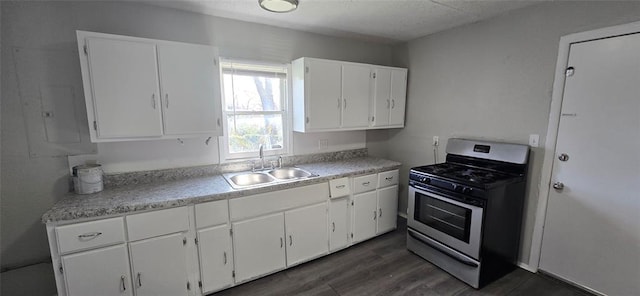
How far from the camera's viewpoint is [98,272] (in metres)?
1.73

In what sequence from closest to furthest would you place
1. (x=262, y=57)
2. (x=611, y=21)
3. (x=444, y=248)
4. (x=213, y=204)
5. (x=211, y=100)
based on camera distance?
(x=611, y=21) < (x=213, y=204) < (x=211, y=100) < (x=444, y=248) < (x=262, y=57)

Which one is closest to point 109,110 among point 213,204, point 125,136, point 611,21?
point 125,136

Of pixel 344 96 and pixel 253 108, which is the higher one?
pixel 344 96

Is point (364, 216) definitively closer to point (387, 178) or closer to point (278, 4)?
point (387, 178)

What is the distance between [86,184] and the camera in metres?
1.93

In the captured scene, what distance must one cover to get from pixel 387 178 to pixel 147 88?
8.24ft

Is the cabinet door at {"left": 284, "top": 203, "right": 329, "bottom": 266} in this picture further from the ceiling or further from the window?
the ceiling

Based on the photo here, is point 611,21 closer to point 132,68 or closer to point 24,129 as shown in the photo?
point 132,68

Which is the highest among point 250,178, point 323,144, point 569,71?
point 569,71

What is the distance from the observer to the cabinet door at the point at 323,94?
2.70 metres

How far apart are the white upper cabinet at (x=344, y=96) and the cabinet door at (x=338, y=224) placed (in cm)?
84

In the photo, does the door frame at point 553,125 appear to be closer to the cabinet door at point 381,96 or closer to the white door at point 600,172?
the white door at point 600,172

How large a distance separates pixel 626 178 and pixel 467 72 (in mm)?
1518

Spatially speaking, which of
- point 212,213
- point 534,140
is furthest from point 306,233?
point 534,140
